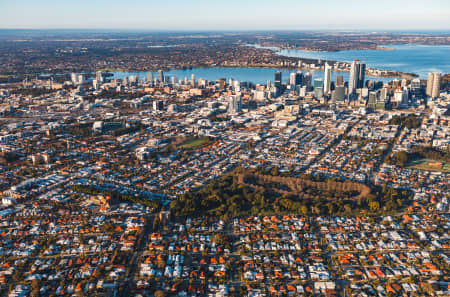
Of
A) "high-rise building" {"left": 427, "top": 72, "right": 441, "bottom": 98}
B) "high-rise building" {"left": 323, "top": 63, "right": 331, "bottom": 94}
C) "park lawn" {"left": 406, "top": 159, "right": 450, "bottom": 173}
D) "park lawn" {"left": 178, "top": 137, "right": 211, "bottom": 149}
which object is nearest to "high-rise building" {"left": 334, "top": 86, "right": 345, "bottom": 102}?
"high-rise building" {"left": 323, "top": 63, "right": 331, "bottom": 94}

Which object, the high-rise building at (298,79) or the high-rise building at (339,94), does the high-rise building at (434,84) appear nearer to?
the high-rise building at (339,94)

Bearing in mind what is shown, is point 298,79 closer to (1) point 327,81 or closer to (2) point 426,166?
(1) point 327,81

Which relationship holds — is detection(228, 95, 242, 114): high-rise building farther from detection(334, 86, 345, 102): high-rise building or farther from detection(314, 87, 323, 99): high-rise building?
detection(334, 86, 345, 102): high-rise building

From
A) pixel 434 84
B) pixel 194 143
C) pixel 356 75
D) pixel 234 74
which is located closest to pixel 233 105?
pixel 194 143

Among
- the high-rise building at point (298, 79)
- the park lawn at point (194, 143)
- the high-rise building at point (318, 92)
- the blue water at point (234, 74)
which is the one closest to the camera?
the park lawn at point (194, 143)

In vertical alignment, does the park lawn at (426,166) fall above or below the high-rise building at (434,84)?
below

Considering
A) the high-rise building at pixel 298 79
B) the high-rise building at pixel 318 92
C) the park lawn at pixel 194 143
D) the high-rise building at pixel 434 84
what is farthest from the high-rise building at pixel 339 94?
the park lawn at pixel 194 143

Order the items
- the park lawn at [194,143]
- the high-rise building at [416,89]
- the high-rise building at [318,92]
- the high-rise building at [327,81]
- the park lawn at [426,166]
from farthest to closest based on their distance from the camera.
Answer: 1. the high-rise building at [327,81]
2. the high-rise building at [318,92]
3. the high-rise building at [416,89]
4. the park lawn at [194,143]
5. the park lawn at [426,166]
